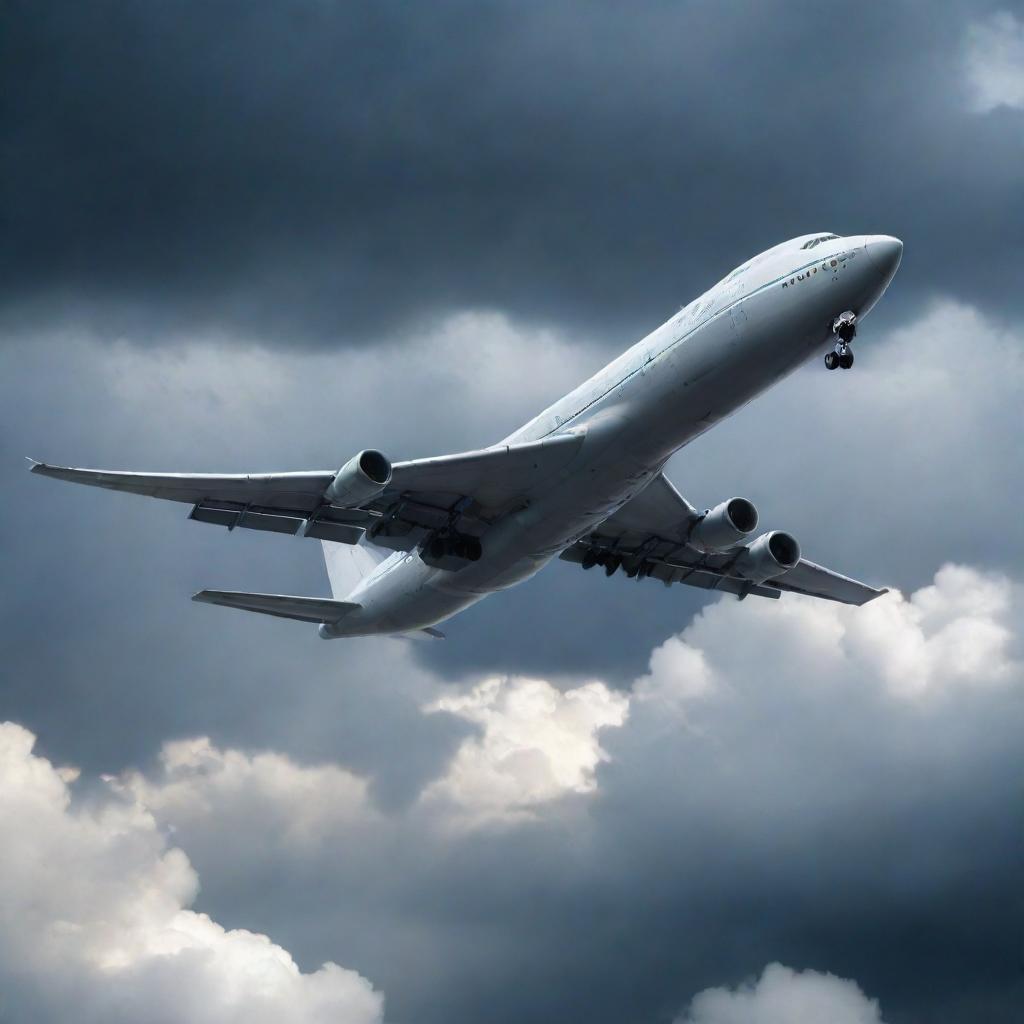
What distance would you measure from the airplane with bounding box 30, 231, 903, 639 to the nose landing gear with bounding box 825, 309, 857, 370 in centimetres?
4

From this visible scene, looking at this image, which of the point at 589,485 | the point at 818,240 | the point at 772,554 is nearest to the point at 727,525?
the point at 772,554

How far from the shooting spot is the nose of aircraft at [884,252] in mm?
44688

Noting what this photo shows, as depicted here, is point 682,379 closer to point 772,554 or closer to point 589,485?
point 589,485

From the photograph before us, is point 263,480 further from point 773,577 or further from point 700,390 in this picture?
point 773,577

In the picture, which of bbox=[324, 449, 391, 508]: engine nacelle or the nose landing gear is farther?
bbox=[324, 449, 391, 508]: engine nacelle

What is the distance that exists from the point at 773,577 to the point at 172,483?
25.2m

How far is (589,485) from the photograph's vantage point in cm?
5047

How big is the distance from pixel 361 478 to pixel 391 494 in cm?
563

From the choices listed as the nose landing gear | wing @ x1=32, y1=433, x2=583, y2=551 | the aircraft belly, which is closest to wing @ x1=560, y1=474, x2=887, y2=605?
the aircraft belly

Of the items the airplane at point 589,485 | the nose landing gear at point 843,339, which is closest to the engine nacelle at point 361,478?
the airplane at point 589,485

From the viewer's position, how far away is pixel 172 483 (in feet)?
165

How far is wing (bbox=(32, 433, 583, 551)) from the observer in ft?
165

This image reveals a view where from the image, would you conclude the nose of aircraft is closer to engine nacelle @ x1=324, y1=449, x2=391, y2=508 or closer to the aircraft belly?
the aircraft belly

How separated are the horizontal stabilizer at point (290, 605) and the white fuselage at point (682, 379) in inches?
303
